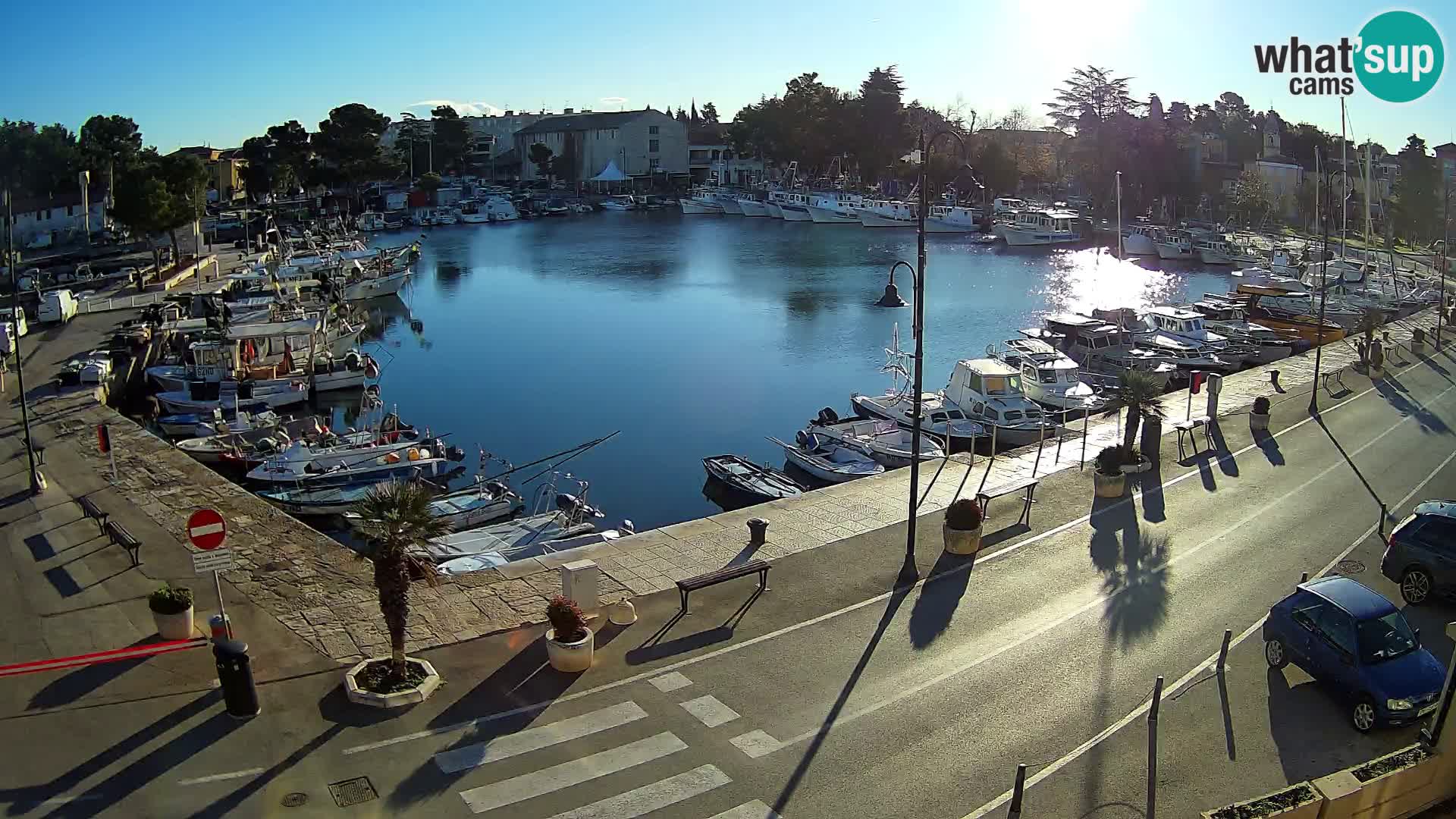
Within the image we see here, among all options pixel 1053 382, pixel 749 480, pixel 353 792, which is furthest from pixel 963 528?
pixel 1053 382

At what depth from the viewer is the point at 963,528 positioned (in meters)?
18.9

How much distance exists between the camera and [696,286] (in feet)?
266

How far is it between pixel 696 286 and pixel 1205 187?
71.6m

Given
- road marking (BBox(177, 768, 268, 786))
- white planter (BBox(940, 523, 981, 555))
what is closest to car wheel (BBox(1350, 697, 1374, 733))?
white planter (BBox(940, 523, 981, 555))

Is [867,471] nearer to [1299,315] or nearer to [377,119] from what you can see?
[1299,315]

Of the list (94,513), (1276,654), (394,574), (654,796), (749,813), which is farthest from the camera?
(94,513)

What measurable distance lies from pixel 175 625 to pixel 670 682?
6987 millimetres

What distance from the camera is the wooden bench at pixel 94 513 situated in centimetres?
1998

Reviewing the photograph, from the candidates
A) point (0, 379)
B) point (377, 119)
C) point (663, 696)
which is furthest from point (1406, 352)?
point (377, 119)

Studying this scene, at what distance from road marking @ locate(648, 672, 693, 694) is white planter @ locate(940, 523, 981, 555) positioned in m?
6.71

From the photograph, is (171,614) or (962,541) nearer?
(171,614)

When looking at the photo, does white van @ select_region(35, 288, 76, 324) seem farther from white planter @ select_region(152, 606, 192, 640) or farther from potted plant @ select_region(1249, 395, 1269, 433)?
potted plant @ select_region(1249, 395, 1269, 433)

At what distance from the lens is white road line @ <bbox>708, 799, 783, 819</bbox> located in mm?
11047

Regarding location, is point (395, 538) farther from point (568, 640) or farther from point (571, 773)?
point (571, 773)
